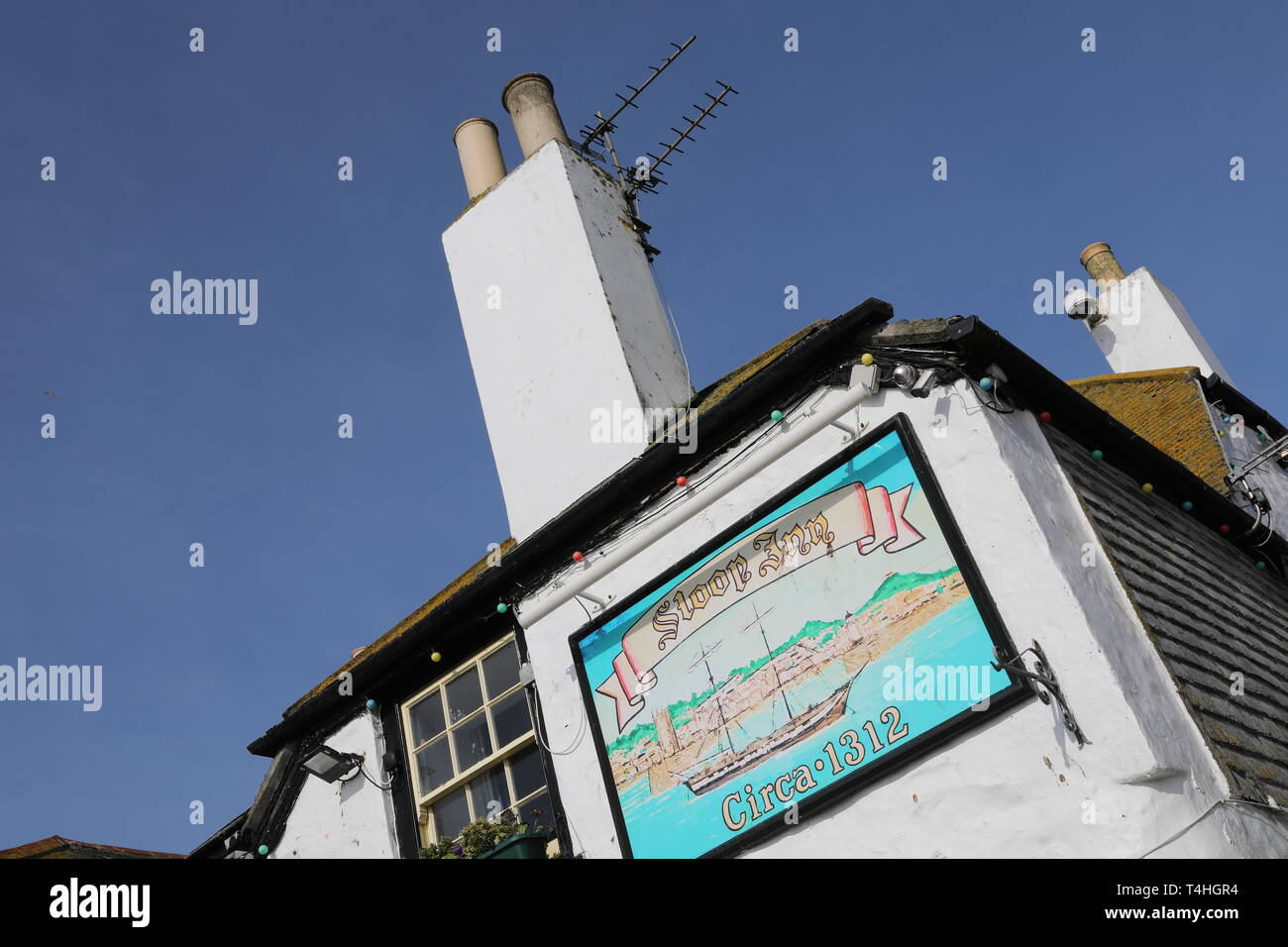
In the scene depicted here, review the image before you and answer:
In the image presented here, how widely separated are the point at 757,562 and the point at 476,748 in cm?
313

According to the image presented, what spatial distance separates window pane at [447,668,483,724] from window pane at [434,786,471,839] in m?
0.63

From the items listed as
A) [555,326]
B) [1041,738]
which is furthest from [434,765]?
[1041,738]

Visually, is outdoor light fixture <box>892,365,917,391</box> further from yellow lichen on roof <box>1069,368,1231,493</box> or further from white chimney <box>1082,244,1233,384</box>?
white chimney <box>1082,244,1233,384</box>

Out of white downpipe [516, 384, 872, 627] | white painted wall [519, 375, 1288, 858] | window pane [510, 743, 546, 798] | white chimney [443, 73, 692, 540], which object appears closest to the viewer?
white painted wall [519, 375, 1288, 858]

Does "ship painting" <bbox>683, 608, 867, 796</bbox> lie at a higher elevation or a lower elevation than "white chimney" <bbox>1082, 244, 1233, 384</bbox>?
lower

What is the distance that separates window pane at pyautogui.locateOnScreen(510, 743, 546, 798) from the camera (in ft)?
29.0

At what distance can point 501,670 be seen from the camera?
30.9 ft

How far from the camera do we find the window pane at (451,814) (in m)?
9.23

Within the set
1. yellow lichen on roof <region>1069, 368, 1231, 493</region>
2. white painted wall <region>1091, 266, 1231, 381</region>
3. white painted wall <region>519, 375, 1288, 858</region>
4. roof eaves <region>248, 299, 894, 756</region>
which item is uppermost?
white painted wall <region>1091, 266, 1231, 381</region>

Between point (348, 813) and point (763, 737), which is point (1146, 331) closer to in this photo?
point (763, 737)

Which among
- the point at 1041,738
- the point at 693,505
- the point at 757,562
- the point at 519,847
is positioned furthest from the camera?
the point at 693,505

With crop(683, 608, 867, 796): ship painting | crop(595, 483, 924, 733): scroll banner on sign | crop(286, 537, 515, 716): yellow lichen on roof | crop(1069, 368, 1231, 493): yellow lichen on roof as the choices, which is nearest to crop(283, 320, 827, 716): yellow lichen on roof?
crop(286, 537, 515, 716): yellow lichen on roof

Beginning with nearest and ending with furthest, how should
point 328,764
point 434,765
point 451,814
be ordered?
point 451,814 < point 434,765 < point 328,764
